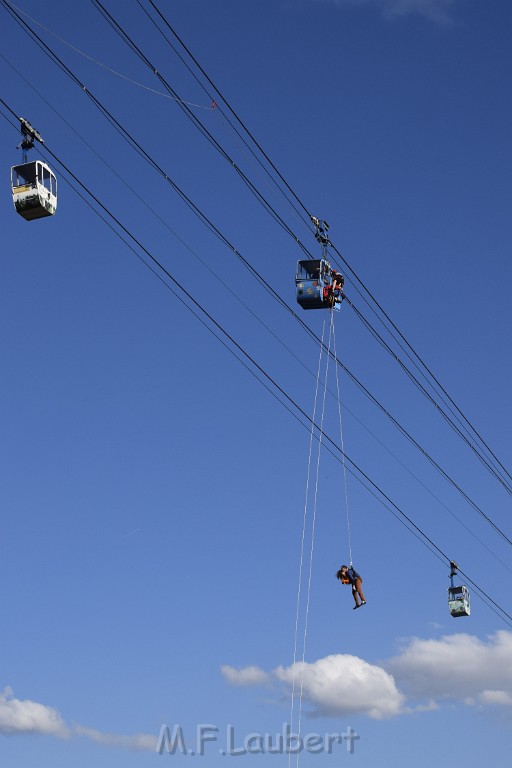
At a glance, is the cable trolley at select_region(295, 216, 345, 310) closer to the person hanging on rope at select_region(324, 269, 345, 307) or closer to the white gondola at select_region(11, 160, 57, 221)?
the person hanging on rope at select_region(324, 269, 345, 307)

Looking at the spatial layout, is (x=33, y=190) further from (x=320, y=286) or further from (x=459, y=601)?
(x=459, y=601)

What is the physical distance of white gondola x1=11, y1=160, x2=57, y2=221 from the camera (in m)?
29.3

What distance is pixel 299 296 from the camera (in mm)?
37969

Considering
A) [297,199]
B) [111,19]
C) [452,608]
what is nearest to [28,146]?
[111,19]

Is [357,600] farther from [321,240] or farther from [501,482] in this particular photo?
[501,482]

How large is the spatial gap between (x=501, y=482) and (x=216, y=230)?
26.4 meters

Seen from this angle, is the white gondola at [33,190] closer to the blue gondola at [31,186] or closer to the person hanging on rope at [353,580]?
the blue gondola at [31,186]

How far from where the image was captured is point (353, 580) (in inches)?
1545

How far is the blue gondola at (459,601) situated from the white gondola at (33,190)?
25159mm

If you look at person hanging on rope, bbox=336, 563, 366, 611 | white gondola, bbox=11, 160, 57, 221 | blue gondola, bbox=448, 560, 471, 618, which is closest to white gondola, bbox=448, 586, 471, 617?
blue gondola, bbox=448, 560, 471, 618

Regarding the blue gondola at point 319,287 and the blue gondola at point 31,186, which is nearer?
the blue gondola at point 31,186

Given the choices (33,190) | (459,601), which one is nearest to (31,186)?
(33,190)

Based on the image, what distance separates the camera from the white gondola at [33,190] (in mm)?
29312

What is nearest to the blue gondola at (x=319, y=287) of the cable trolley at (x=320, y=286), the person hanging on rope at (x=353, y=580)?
the cable trolley at (x=320, y=286)
